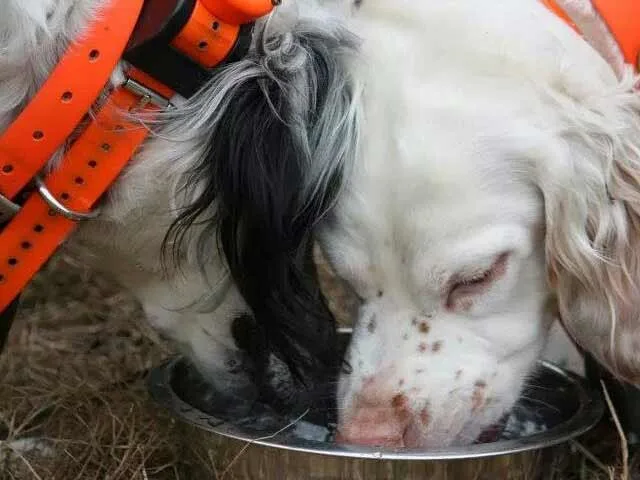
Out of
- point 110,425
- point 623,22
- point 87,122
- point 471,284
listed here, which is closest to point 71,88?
point 87,122

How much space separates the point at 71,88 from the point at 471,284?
1.80 ft

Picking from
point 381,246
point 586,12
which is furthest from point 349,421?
point 586,12

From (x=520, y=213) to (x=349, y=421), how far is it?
350mm

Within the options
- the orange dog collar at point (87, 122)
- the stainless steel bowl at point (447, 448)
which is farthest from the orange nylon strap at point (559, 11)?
the stainless steel bowl at point (447, 448)

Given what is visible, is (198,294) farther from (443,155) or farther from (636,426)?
(636,426)

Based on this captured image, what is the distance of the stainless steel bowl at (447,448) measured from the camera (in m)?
1.43

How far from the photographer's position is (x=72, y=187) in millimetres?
1359

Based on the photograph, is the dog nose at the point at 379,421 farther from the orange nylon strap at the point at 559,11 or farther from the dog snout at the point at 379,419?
the orange nylon strap at the point at 559,11

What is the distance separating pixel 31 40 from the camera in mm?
1312

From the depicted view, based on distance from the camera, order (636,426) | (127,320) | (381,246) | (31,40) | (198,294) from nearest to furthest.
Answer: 1. (31,40)
2. (381,246)
3. (198,294)
4. (636,426)
5. (127,320)

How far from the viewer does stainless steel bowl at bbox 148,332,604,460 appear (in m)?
1.43

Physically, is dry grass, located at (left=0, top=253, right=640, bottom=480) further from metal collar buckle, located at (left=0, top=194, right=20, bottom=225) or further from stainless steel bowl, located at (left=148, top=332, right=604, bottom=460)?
metal collar buckle, located at (left=0, top=194, right=20, bottom=225)

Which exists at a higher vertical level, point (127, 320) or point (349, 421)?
point (349, 421)

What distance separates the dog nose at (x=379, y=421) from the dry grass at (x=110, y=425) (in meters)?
0.06
